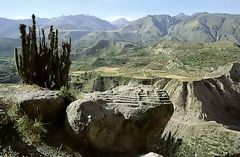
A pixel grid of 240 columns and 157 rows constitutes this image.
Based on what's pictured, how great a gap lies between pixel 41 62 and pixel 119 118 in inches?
263

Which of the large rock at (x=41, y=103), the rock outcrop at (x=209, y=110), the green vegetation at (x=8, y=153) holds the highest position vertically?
the large rock at (x=41, y=103)

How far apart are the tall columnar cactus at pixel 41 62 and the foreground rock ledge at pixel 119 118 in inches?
199

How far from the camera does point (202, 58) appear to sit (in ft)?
320

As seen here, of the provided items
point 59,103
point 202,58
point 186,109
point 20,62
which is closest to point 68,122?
point 59,103

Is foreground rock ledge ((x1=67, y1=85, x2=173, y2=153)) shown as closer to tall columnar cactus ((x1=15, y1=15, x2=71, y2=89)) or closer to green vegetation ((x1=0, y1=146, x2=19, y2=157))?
green vegetation ((x1=0, y1=146, x2=19, y2=157))

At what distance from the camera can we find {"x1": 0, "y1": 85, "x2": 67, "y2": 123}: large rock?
12250 mm

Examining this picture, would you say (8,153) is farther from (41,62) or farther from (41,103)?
(41,62)

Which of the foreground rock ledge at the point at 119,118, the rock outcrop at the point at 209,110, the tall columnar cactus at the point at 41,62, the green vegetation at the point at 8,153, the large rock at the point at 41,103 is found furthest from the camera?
the rock outcrop at the point at 209,110

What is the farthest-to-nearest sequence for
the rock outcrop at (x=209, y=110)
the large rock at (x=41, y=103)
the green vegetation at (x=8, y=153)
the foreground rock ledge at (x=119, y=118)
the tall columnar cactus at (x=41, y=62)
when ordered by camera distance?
1. the rock outcrop at (x=209, y=110)
2. the tall columnar cactus at (x=41, y=62)
3. the large rock at (x=41, y=103)
4. the foreground rock ledge at (x=119, y=118)
5. the green vegetation at (x=8, y=153)

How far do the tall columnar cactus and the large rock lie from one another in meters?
4.16

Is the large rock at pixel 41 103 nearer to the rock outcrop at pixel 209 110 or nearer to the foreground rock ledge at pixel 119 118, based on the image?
the foreground rock ledge at pixel 119 118

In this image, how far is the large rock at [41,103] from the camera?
40.2 feet

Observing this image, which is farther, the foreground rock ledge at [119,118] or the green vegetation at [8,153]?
the foreground rock ledge at [119,118]

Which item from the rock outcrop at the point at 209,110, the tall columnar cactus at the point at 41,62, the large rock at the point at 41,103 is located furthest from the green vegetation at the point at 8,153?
the rock outcrop at the point at 209,110
